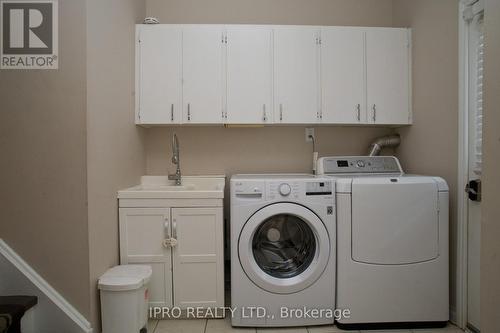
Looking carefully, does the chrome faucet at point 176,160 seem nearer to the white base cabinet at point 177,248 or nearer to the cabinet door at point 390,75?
the white base cabinet at point 177,248

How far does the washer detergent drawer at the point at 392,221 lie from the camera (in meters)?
1.87

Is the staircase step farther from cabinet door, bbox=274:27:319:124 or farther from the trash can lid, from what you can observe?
cabinet door, bbox=274:27:319:124

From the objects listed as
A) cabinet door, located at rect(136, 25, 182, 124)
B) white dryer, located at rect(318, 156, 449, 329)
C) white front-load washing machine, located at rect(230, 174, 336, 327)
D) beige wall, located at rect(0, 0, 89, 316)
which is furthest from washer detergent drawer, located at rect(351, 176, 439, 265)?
beige wall, located at rect(0, 0, 89, 316)

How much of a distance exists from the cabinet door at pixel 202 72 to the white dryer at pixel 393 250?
3.79ft

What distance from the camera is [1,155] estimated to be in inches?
61.7

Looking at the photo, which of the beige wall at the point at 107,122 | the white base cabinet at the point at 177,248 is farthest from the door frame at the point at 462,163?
the beige wall at the point at 107,122

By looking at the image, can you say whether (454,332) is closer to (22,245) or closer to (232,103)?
(232,103)

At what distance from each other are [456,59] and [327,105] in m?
0.87

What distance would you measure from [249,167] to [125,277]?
134 cm

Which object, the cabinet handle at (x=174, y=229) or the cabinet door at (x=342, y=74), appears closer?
the cabinet handle at (x=174, y=229)

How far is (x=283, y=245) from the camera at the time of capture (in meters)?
A: 2.03

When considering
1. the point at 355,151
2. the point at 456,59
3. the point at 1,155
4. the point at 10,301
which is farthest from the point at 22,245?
the point at 456,59

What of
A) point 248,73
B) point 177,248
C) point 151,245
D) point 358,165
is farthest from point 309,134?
point 151,245

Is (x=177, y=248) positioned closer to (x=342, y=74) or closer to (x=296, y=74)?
(x=296, y=74)
